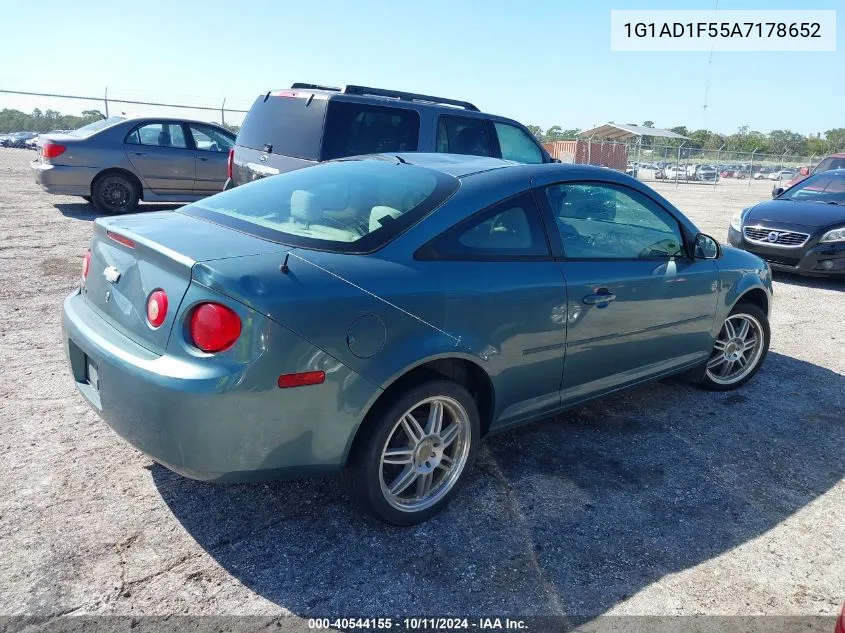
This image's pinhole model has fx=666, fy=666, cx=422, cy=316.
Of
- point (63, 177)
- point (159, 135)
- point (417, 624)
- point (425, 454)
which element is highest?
point (159, 135)

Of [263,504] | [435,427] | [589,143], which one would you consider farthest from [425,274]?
[589,143]

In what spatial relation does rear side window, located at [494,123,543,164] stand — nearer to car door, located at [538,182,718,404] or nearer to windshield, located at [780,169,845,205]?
windshield, located at [780,169,845,205]

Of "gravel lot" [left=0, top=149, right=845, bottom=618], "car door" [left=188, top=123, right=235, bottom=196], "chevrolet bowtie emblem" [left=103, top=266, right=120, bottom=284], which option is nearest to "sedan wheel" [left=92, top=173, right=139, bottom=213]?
"car door" [left=188, top=123, right=235, bottom=196]

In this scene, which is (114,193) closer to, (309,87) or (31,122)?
(309,87)

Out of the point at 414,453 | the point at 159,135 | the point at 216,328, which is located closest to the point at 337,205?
the point at 216,328

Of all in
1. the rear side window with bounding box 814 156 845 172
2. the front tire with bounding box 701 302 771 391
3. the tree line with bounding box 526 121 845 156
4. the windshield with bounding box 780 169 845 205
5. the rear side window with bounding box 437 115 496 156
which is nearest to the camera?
the front tire with bounding box 701 302 771 391

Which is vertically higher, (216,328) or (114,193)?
(114,193)

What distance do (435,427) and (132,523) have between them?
4.36 feet

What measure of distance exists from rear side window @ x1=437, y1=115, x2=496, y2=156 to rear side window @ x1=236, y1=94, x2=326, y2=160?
150 centimetres

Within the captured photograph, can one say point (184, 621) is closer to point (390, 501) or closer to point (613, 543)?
point (390, 501)

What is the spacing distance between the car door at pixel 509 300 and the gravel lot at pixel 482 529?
1.67 feet

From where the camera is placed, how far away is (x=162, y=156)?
10391 millimetres

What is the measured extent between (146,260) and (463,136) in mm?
5697

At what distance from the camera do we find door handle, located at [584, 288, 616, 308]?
131 inches
